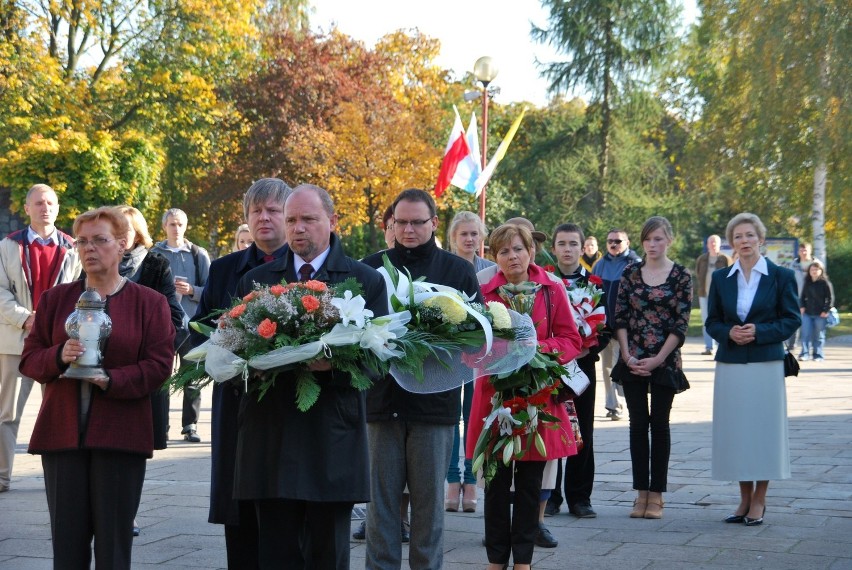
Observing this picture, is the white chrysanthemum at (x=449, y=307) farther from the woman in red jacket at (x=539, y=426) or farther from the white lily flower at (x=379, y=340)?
the woman in red jacket at (x=539, y=426)

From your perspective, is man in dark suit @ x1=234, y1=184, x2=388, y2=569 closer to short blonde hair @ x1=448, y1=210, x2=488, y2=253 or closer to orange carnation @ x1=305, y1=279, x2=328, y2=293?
orange carnation @ x1=305, y1=279, x2=328, y2=293

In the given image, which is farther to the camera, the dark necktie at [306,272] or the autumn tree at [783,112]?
the autumn tree at [783,112]

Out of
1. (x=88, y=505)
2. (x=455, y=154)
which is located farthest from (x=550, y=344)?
(x=455, y=154)

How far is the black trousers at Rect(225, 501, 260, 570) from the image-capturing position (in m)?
5.28

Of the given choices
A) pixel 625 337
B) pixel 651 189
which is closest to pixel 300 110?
pixel 651 189

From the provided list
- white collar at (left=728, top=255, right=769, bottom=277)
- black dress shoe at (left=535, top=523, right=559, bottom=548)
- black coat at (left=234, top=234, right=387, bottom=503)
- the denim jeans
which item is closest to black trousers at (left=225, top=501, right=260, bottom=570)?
black coat at (left=234, top=234, right=387, bottom=503)

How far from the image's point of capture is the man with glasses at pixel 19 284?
901 centimetres

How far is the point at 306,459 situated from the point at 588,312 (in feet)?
12.6

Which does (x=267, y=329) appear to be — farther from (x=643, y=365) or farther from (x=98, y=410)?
(x=643, y=365)

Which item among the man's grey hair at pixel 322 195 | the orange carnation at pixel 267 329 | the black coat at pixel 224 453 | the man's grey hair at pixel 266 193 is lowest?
the black coat at pixel 224 453

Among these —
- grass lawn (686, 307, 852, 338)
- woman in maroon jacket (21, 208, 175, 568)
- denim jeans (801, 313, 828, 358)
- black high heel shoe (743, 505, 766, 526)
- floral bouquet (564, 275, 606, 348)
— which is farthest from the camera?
grass lawn (686, 307, 852, 338)

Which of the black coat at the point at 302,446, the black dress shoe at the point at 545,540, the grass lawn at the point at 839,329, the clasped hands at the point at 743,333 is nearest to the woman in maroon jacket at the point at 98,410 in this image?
the black coat at the point at 302,446

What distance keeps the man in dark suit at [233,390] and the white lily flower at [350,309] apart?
21.8 inches

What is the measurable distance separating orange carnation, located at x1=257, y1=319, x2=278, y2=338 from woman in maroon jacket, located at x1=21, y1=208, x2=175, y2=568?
1.18 metres
